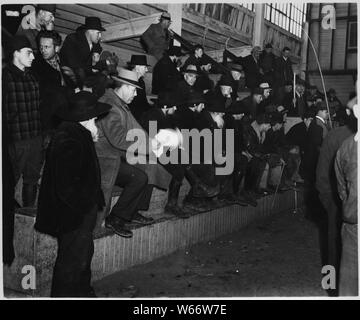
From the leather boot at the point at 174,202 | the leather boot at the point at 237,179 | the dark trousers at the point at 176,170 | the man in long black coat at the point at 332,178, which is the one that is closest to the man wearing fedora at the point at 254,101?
the leather boot at the point at 237,179

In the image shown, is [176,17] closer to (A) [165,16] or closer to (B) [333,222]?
(A) [165,16]

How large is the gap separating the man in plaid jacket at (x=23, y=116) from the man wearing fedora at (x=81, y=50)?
29.1 inches

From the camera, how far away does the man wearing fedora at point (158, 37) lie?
6609mm

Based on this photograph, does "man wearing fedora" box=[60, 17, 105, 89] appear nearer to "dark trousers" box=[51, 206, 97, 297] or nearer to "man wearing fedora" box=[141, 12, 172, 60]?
"man wearing fedora" box=[141, 12, 172, 60]

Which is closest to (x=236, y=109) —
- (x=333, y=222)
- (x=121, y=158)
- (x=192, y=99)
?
(x=192, y=99)

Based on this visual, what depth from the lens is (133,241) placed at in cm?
450

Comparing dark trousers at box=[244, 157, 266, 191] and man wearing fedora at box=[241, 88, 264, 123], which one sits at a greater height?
man wearing fedora at box=[241, 88, 264, 123]

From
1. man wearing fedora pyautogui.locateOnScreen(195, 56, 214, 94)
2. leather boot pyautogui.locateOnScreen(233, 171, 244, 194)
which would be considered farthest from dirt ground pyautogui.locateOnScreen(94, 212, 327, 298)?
man wearing fedora pyautogui.locateOnScreen(195, 56, 214, 94)

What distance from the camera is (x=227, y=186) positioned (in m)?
6.31

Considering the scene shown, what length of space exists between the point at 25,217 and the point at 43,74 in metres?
1.55

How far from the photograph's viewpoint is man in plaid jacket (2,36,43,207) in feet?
12.7

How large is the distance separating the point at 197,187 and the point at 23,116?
2.57 m
